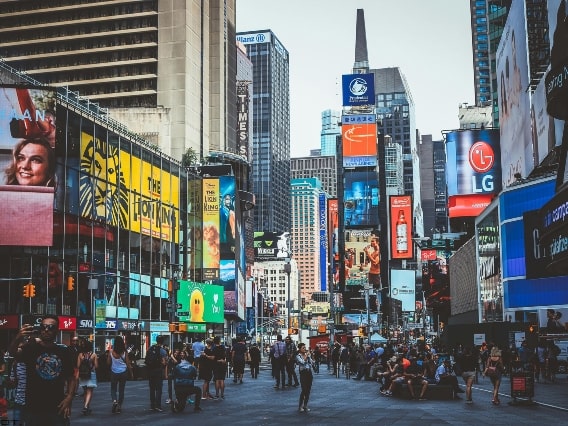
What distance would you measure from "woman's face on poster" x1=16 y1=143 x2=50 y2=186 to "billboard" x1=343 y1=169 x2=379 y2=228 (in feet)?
415

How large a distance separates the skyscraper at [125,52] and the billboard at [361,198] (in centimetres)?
5488

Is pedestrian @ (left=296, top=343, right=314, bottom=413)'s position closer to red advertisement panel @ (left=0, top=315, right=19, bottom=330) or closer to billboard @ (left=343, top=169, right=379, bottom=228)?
red advertisement panel @ (left=0, top=315, right=19, bottom=330)

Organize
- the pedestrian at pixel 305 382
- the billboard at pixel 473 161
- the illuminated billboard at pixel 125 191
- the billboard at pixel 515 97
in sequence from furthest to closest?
the billboard at pixel 473 161
the billboard at pixel 515 97
the illuminated billboard at pixel 125 191
the pedestrian at pixel 305 382

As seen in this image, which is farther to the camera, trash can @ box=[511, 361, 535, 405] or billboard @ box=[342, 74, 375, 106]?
billboard @ box=[342, 74, 375, 106]

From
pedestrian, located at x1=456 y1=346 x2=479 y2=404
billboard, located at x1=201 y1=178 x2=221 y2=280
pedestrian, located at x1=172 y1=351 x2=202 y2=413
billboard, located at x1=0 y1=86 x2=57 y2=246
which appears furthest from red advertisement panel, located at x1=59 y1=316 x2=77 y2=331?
pedestrian, located at x1=456 y1=346 x2=479 y2=404

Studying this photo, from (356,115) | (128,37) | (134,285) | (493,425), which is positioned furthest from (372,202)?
(493,425)

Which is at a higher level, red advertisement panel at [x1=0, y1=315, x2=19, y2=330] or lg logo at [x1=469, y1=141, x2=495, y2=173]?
lg logo at [x1=469, y1=141, x2=495, y2=173]

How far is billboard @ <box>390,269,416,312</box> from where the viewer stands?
164000 millimetres

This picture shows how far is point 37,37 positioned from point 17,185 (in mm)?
80360

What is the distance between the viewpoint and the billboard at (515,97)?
72.6m

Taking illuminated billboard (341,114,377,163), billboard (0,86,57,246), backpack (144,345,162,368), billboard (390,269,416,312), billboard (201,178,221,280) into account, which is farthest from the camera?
illuminated billboard (341,114,377,163)

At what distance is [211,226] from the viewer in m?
89.2

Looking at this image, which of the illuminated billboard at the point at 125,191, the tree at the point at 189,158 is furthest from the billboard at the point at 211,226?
the tree at the point at 189,158

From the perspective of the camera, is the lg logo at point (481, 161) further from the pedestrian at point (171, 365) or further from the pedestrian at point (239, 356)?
the pedestrian at point (171, 365)
